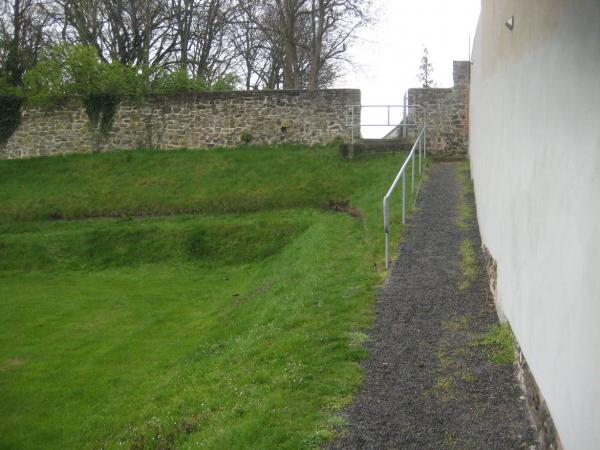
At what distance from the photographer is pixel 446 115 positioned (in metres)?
18.2

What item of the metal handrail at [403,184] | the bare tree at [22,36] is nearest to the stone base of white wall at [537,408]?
the metal handrail at [403,184]

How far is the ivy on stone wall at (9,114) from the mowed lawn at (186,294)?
1291 mm

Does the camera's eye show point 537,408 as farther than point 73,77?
No

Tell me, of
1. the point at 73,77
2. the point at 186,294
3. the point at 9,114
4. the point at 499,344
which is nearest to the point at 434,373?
the point at 499,344

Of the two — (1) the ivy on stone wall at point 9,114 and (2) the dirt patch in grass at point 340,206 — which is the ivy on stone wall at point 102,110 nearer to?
(1) the ivy on stone wall at point 9,114

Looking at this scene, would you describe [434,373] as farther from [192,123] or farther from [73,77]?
[73,77]

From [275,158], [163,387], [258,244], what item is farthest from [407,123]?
[163,387]

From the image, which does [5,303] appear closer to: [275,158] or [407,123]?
[275,158]

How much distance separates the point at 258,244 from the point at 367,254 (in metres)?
4.63

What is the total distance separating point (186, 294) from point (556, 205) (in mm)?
9122

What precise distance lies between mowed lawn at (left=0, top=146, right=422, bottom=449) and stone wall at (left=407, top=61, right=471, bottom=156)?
1.62 meters

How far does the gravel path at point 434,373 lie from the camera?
16.4 ft

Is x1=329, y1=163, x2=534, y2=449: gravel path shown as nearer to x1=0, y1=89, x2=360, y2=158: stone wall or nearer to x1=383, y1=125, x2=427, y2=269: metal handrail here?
x1=383, y1=125, x2=427, y2=269: metal handrail

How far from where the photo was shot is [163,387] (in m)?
7.82
